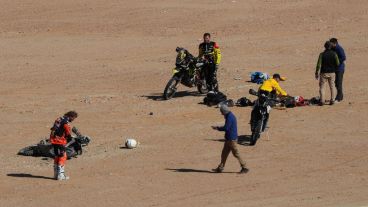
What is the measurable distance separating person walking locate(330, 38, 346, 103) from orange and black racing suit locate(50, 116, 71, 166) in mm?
8964

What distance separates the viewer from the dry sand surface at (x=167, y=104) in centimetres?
1883

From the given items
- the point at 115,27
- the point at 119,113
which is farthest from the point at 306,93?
the point at 115,27

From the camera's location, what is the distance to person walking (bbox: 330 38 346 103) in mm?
25628

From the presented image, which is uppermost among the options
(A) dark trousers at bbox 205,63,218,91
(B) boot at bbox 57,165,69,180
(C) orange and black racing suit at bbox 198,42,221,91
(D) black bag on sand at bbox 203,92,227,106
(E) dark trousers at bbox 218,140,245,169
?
(C) orange and black racing suit at bbox 198,42,221,91

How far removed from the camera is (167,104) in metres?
26.4

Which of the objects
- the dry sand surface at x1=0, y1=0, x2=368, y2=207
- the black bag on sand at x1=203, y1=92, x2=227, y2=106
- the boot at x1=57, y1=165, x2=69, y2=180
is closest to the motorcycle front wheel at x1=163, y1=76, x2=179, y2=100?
the dry sand surface at x1=0, y1=0, x2=368, y2=207

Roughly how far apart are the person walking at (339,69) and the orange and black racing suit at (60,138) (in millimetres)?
8964

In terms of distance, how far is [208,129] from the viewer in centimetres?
2383

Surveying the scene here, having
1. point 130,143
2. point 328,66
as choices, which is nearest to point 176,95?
point 328,66

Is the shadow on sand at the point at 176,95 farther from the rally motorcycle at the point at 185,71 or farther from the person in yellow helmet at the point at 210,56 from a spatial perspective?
the person in yellow helmet at the point at 210,56

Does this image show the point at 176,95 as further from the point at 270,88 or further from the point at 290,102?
the point at 270,88

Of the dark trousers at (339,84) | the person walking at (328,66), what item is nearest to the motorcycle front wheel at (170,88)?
the person walking at (328,66)

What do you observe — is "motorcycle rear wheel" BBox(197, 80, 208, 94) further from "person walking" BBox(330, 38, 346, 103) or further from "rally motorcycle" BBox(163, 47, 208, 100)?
"person walking" BBox(330, 38, 346, 103)

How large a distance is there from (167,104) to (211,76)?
1456mm
